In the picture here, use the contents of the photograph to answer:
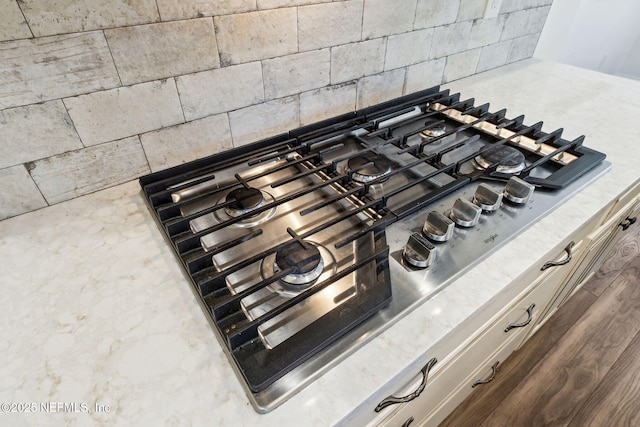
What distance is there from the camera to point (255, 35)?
0.86 metres

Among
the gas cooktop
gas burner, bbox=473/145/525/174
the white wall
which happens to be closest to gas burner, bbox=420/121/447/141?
the gas cooktop

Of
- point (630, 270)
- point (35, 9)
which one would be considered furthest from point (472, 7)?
point (630, 270)

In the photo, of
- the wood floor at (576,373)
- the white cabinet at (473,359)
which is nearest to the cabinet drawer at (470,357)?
the white cabinet at (473,359)

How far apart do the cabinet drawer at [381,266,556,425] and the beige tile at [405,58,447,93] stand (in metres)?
0.77

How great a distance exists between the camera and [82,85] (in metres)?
0.71

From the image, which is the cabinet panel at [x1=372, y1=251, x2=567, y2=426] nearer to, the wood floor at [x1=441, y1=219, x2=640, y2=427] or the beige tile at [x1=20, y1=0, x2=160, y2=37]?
the wood floor at [x1=441, y1=219, x2=640, y2=427]

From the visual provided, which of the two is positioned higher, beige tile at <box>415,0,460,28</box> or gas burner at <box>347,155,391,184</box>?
beige tile at <box>415,0,460,28</box>

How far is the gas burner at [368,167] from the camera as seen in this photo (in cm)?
86

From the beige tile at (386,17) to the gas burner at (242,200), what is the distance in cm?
60

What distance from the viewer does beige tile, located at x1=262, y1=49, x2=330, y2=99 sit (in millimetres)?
932

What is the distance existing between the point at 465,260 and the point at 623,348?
135 centimetres

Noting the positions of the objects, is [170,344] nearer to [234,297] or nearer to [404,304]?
[234,297]

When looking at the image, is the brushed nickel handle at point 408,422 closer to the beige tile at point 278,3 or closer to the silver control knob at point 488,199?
the silver control knob at point 488,199

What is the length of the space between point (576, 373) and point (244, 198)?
148 cm
